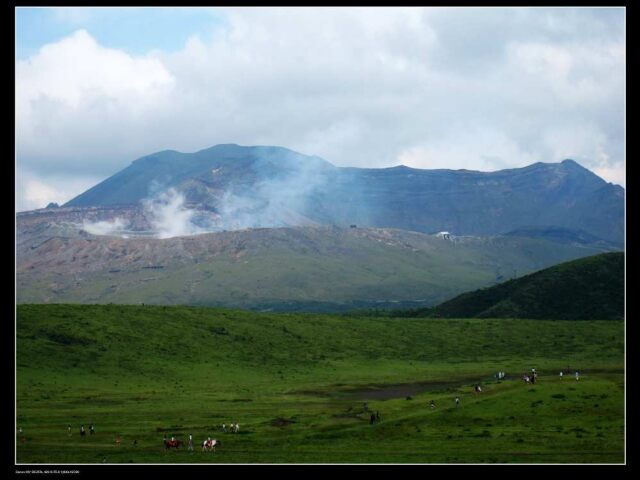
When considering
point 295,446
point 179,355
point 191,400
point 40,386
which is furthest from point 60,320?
point 295,446

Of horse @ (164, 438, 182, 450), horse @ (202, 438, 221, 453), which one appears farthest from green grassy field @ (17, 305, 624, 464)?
horse @ (164, 438, 182, 450)

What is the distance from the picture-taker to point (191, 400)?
105 metres

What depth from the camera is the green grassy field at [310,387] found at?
72.5m

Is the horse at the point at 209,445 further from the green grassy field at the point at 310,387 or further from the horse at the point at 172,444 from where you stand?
the horse at the point at 172,444

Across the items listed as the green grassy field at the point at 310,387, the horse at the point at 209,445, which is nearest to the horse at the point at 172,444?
the green grassy field at the point at 310,387

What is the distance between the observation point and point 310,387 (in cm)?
11931

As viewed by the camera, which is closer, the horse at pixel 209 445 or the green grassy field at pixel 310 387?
the horse at pixel 209 445

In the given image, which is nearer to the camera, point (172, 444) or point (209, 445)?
point (209, 445)

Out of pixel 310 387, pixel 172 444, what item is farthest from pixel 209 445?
pixel 310 387

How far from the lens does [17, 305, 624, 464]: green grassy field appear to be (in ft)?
238

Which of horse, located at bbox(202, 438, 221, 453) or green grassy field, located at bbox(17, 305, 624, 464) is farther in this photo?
green grassy field, located at bbox(17, 305, 624, 464)

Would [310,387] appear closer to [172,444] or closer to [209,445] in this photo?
[209,445]

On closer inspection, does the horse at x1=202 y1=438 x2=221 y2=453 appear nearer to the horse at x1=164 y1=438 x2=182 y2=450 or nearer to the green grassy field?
the green grassy field
